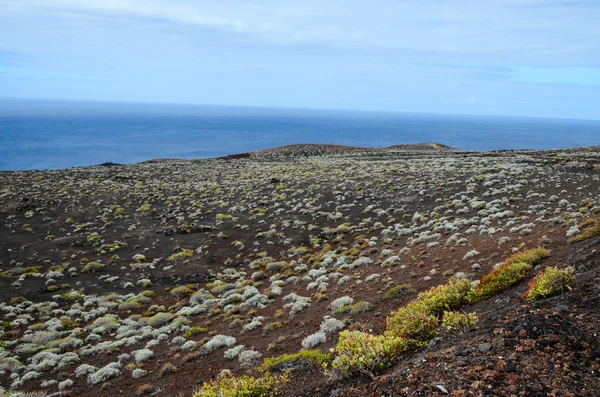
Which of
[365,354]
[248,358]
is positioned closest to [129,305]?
[248,358]

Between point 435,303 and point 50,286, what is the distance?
22552 mm

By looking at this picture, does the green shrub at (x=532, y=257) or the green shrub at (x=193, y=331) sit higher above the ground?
the green shrub at (x=532, y=257)

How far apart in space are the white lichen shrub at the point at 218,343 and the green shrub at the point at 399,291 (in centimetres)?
597

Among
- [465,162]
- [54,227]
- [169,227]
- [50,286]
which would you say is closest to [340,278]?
[50,286]

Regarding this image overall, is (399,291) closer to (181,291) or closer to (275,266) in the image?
(275,266)

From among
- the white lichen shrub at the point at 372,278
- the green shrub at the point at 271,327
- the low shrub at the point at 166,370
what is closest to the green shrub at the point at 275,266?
the white lichen shrub at the point at 372,278

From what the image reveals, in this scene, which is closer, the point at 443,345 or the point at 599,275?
the point at 443,345

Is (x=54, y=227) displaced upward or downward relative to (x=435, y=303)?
downward

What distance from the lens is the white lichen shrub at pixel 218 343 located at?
14320 mm

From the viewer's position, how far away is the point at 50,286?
23578mm

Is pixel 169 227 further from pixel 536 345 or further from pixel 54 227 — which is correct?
pixel 536 345

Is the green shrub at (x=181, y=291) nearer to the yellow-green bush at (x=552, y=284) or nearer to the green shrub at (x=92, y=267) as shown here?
the green shrub at (x=92, y=267)

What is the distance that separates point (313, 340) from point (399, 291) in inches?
167

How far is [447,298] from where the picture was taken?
11.1 metres
